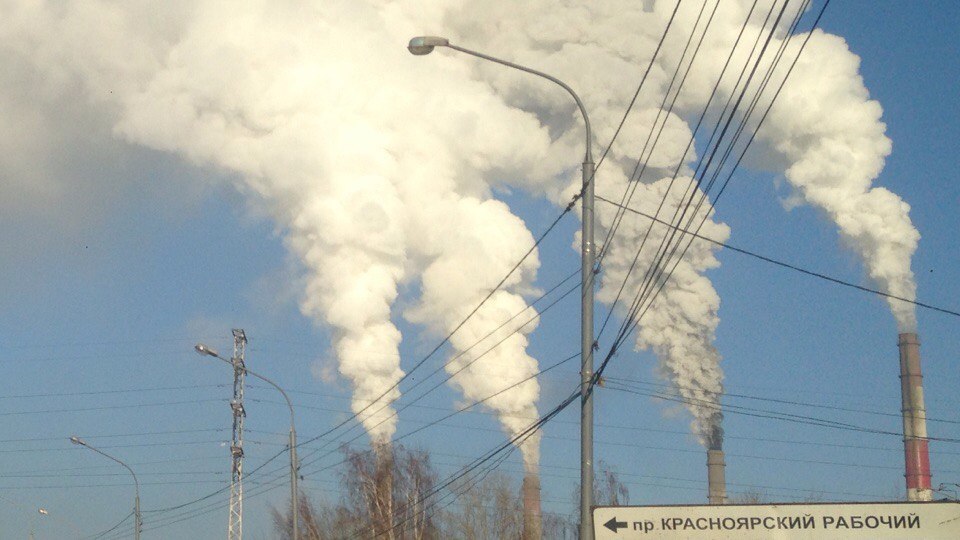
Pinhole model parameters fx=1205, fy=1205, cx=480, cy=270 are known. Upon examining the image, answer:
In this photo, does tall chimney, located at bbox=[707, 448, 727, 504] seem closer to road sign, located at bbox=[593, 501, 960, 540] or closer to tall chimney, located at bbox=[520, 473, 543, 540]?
tall chimney, located at bbox=[520, 473, 543, 540]

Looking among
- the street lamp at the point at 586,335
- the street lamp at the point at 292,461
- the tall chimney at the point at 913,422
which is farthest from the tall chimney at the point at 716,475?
the street lamp at the point at 586,335

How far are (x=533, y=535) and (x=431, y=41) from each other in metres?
40.8

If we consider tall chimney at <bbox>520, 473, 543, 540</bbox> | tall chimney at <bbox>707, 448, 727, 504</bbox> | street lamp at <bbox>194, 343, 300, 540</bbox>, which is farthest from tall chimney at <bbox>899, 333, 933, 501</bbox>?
street lamp at <bbox>194, 343, 300, 540</bbox>

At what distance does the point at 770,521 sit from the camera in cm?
1338

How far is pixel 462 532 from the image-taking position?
188 ft

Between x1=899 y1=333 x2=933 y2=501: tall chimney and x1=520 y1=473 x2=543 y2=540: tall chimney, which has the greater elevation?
x1=899 y1=333 x2=933 y2=501: tall chimney

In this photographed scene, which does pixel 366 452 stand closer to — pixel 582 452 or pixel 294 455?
pixel 294 455

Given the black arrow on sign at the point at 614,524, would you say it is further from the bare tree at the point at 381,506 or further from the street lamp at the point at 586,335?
the bare tree at the point at 381,506

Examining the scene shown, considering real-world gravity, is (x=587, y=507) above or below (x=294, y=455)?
below

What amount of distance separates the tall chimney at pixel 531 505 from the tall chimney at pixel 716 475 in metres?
9.22

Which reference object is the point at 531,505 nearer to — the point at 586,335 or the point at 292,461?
the point at 292,461

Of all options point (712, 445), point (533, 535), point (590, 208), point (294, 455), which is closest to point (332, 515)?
point (533, 535)

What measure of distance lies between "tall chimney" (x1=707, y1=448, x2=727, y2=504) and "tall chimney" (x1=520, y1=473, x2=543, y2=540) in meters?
9.22

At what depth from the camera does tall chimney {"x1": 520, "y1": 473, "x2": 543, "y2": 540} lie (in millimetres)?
54562
